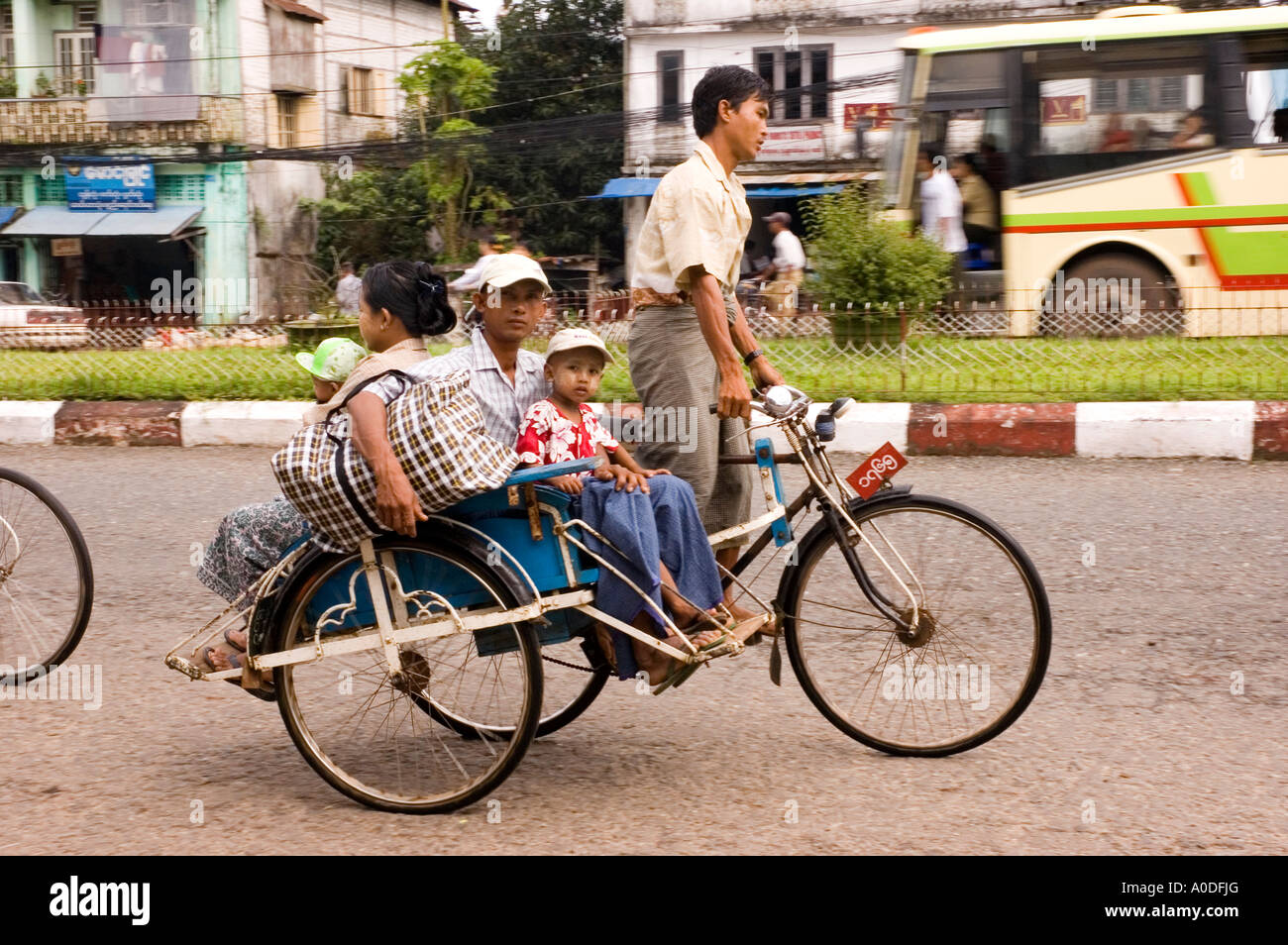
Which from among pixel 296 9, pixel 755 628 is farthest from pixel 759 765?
pixel 296 9

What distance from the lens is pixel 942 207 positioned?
13.6 m

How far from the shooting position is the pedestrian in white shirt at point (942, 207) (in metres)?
13.6

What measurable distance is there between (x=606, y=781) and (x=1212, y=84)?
37.6 ft

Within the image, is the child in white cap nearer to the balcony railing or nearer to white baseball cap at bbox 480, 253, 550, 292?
white baseball cap at bbox 480, 253, 550, 292

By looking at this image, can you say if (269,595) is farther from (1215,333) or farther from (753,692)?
(1215,333)

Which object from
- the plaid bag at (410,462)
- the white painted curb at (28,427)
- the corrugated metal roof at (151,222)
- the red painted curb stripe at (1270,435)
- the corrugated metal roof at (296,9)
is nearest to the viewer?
the plaid bag at (410,462)

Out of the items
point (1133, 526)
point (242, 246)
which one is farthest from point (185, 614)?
point (242, 246)

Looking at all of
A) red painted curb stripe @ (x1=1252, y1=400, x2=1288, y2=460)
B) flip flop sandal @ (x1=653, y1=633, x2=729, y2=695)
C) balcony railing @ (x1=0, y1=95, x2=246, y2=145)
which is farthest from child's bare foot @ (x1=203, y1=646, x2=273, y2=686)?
balcony railing @ (x1=0, y1=95, x2=246, y2=145)

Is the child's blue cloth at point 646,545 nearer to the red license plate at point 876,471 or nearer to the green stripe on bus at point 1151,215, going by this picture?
the red license plate at point 876,471

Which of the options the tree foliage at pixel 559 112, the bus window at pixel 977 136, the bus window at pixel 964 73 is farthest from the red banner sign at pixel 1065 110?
the tree foliage at pixel 559 112

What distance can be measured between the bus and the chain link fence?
3.28m

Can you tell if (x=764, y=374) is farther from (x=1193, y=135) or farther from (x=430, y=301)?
(x=1193, y=135)

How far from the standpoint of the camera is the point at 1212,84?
12.7 m

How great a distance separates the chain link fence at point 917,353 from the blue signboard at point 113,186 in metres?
19.0
